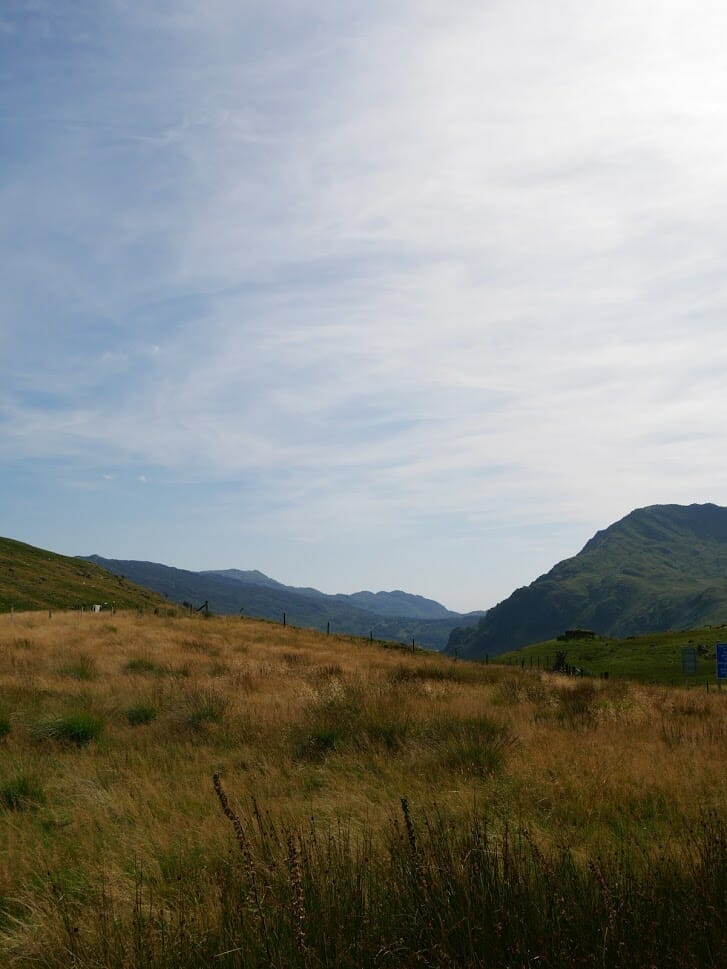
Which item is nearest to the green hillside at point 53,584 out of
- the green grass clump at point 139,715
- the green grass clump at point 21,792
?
the green grass clump at point 139,715

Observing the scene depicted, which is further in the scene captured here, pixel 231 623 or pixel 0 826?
pixel 231 623

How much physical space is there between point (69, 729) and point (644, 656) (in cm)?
5244

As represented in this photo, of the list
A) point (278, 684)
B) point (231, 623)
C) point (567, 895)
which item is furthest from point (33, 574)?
point (567, 895)

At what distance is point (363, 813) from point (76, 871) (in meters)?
2.36

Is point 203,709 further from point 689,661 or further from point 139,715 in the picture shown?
point 689,661

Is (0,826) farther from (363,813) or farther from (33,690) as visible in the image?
(33,690)

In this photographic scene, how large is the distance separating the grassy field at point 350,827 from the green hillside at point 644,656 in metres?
30.6

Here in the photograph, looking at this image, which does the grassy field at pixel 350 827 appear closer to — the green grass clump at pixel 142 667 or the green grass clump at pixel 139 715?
the green grass clump at pixel 139 715

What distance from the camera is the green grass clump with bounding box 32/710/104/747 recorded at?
8.73 metres

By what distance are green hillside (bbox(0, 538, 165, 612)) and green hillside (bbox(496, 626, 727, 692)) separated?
50241 millimetres

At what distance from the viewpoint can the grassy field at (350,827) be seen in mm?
3201

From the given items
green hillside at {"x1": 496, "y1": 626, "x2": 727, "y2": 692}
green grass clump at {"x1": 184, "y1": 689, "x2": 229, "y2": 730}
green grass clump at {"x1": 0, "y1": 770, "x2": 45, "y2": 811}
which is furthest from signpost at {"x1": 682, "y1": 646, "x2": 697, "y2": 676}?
green grass clump at {"x1": 0, "y1": 770, "x2": 45, "y2": 811}

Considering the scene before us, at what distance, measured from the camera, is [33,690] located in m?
11.9

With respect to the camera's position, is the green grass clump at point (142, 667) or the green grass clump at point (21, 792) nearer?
the green grass clump at point (21, 792)
